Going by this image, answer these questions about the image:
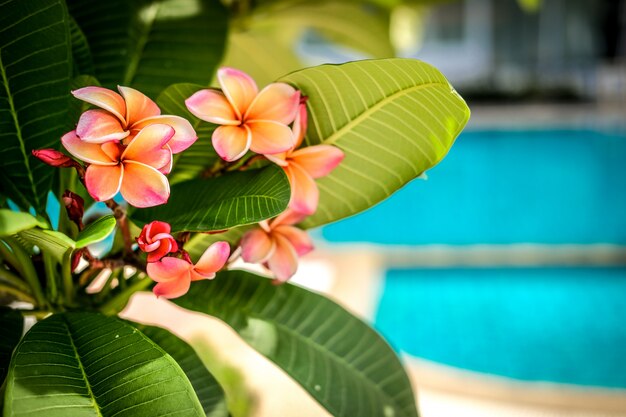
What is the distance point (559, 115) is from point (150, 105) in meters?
9.67

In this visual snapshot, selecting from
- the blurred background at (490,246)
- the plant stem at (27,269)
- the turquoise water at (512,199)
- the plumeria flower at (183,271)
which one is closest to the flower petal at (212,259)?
the plumeria flower at (183,271)

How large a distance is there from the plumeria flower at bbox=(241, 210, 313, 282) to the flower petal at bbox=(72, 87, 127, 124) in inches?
4.8

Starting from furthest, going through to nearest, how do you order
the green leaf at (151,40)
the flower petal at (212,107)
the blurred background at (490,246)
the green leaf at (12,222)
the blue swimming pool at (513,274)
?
1. the blue swimming pool at (513,274)
2. the blurred background at (490,246)
3. the green leaf at (151,40)
4. the flower petal at (212,107)
5. the green leaf at (12,222)

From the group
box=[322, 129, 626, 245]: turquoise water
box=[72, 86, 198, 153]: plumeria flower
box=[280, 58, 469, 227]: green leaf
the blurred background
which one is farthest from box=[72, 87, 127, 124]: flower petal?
box=[322, 129, 626, 245]: turquoise water

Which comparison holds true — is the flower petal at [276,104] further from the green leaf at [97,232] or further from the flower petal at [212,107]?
the green leaf at [97,232]

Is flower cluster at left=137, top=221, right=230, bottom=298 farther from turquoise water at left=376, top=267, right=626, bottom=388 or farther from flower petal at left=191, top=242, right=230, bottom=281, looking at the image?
turquoise water at left=376, top=267, right=626, bottom=388

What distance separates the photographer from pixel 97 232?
328 millimetres

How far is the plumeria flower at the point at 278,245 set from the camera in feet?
1.49

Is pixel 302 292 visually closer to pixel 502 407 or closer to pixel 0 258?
pixel 0 258

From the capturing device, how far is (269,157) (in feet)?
1.36

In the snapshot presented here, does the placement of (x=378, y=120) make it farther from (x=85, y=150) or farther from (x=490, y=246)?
(x=490, y=246)

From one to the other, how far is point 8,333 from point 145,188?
0.15m

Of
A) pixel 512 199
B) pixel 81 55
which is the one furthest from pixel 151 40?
pixel 512 199

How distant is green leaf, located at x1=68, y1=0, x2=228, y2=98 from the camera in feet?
1.73
